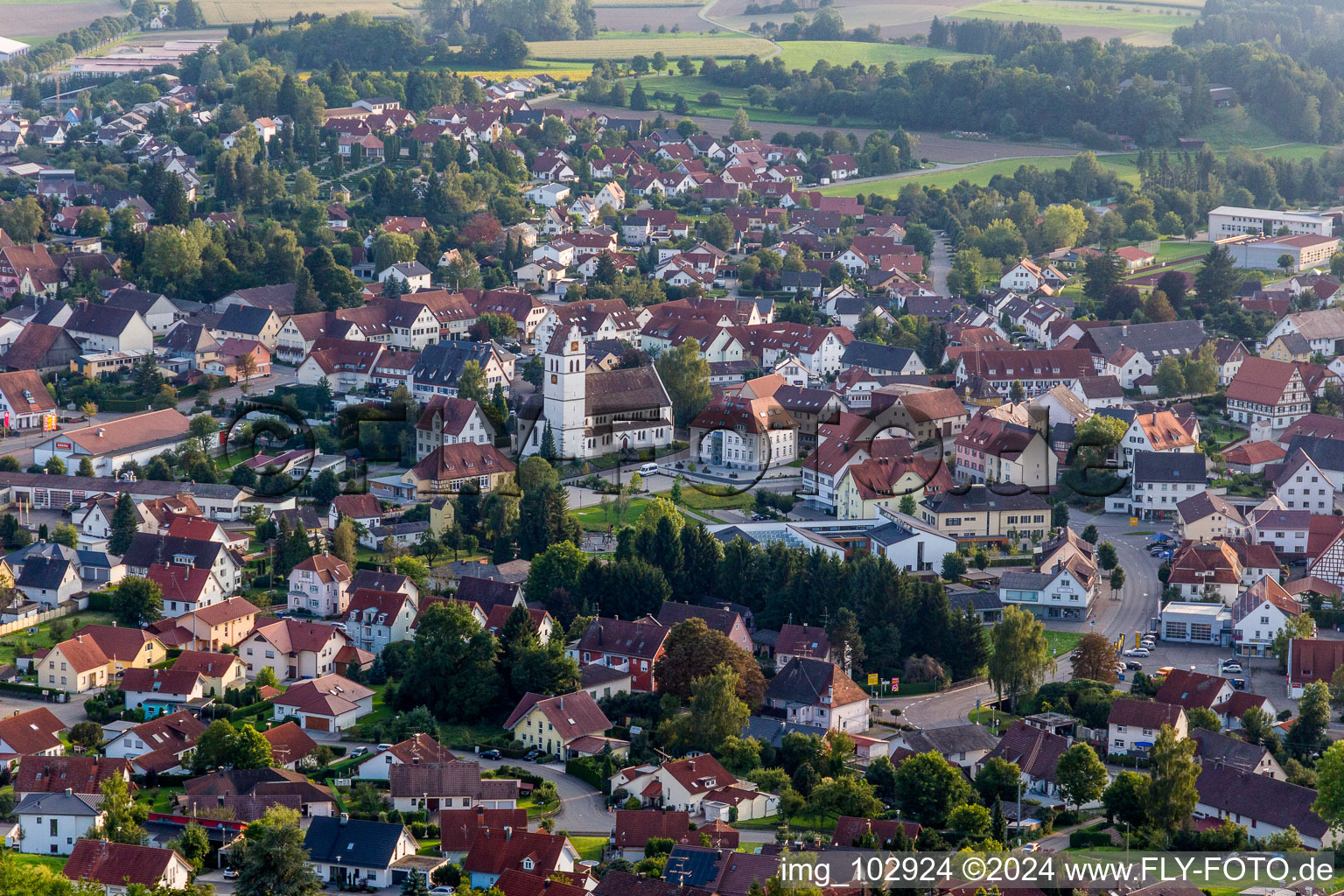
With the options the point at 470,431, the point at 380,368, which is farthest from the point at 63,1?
the point at 470,431

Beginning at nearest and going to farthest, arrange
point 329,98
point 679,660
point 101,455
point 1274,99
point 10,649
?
point 679,660, point 10,649, point 101,455, point 329,98, point 1274,99

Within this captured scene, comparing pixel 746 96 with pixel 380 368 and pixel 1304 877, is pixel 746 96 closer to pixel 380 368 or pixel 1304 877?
pixel 380 368

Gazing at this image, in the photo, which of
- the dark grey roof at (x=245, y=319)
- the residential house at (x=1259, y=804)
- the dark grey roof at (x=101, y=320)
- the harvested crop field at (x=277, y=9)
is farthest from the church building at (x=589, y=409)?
the harvested crop field at (x=277, y=9)

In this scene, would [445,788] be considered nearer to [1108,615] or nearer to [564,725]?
[564,725]

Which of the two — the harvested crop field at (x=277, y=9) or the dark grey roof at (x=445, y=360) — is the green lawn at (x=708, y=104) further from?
the dark grey roof at (x=445, y=360)

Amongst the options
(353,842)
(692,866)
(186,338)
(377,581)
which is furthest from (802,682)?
(186,338)

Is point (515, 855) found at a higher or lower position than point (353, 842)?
higher

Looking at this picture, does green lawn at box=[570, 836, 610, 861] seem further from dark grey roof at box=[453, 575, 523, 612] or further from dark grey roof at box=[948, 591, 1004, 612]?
dark grey roof at box=[948, 591, 1004, 612]
